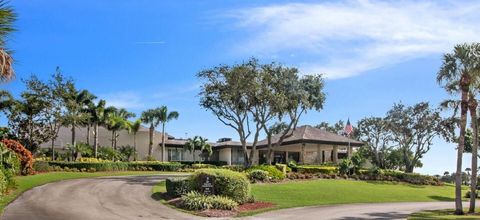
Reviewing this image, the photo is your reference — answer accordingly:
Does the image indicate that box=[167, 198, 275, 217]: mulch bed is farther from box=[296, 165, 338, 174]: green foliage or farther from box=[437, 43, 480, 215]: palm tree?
box=[296, 165, 338, 174]: green foliage

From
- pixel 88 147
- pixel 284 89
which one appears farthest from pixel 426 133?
pixel 88 147

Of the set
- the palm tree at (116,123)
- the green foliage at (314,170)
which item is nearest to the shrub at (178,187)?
the green foliage at (314,170)

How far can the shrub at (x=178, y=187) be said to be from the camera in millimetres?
28359

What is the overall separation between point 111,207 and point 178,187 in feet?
17.1

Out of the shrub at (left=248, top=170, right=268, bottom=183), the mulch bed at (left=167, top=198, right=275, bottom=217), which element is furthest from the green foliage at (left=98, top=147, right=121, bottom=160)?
the mulch bed at (left=167, top=198, right=275, bottom=217)

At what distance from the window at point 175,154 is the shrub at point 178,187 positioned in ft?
154

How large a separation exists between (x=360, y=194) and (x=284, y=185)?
5.53m

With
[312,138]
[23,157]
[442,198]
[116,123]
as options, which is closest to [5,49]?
Answer: [23,157]

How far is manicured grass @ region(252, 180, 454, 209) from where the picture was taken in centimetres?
3145

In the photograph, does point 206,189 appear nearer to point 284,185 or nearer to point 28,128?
point 284,185

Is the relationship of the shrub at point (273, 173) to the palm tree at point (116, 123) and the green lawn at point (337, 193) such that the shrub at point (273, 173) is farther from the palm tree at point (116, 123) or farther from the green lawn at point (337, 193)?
the palm tree at point (116, 123)

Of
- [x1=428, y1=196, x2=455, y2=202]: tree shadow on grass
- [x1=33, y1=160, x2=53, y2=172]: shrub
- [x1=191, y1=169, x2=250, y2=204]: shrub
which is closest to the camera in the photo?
[x1=191, y1=169, x2=250, y2=204]: shrub

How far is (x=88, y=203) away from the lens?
24734mm

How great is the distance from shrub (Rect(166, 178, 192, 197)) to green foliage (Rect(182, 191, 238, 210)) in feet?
4.93
